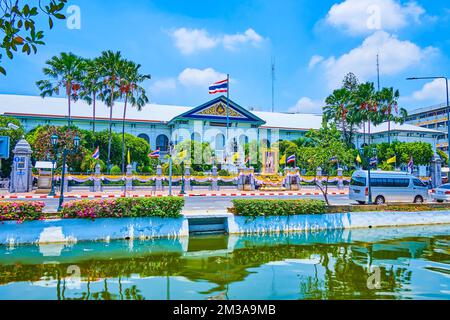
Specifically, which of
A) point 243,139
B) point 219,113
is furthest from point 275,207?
point 243,139

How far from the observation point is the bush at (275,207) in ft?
48.2

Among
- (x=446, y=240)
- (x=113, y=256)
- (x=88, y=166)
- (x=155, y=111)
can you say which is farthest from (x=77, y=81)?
(x=446, y=240)

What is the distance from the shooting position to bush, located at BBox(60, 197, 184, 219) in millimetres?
12719

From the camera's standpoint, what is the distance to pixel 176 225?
13977mm

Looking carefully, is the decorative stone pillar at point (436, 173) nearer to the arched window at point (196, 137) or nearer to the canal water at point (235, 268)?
the arched window at point (196, 137)

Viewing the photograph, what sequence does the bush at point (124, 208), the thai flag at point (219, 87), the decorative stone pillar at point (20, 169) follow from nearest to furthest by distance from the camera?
the bush at point (124, 208), the decorative stone pillar at point (20, 169), the thai flag at point (219, 87)

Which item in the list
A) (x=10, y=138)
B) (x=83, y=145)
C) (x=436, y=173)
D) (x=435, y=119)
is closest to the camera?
(x=10, y=138)

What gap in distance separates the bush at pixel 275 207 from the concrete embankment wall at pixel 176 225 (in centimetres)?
23

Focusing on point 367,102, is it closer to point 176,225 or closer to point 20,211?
point 176,225

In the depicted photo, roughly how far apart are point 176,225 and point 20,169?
2061 cm

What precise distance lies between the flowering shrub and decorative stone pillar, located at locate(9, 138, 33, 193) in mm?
18307

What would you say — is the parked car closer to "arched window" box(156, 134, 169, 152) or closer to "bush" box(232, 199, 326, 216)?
"bush" box(232, 199, 326, 216)

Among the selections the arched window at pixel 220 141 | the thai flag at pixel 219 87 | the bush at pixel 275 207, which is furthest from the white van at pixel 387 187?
the arched window at pixel 220 141

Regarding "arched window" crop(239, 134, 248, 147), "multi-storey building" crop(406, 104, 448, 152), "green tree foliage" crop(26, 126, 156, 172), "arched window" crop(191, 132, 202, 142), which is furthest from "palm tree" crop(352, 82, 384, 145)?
"multi-storey building" crop(406, 104, 448, 152)
